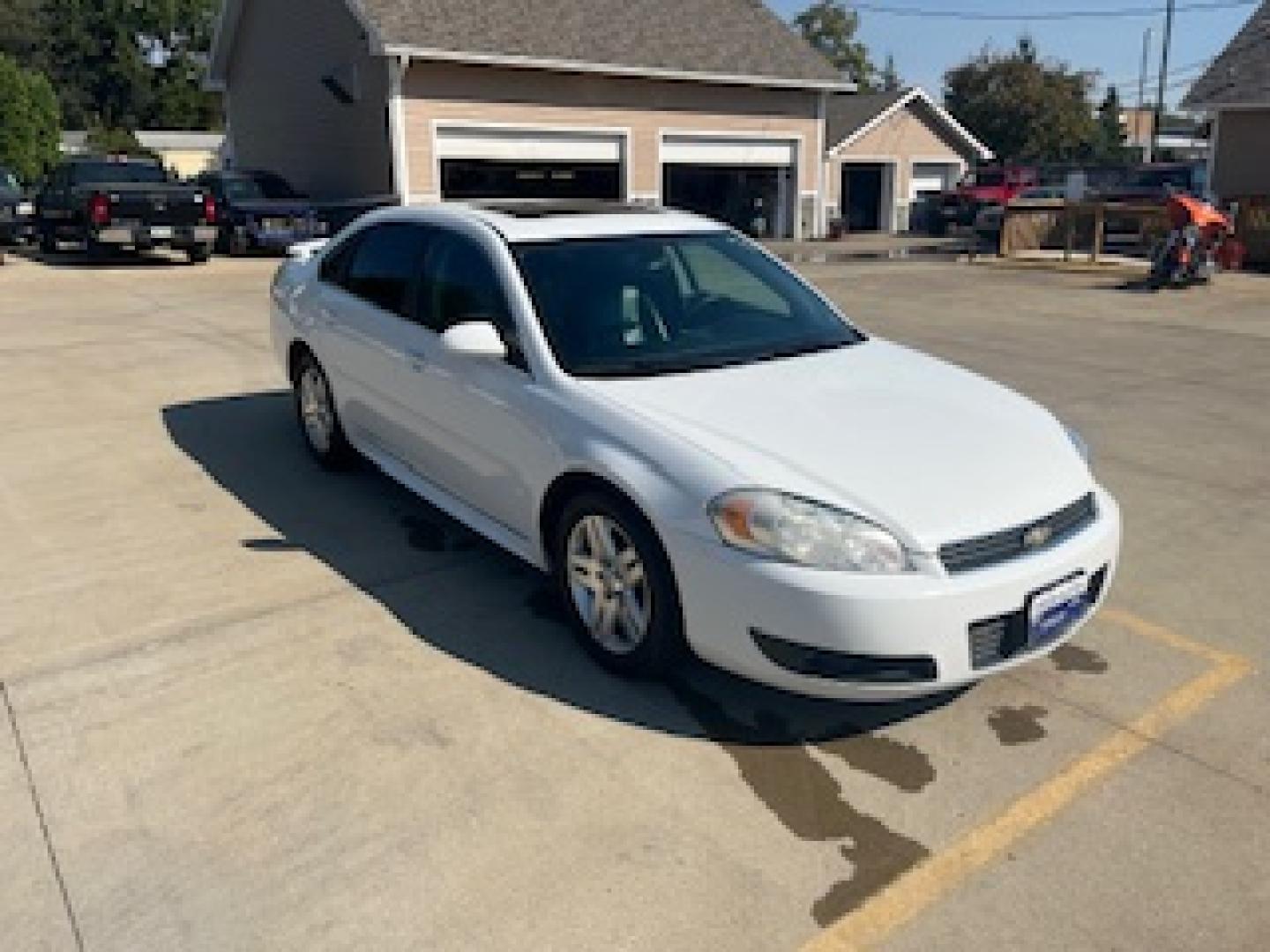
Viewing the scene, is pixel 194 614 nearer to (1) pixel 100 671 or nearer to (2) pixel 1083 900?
(1) pixel 100 671

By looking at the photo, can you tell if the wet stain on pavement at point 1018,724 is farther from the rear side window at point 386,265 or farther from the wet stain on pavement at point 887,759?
the rear side window at point 386,265

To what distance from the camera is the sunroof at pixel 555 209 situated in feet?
14.8

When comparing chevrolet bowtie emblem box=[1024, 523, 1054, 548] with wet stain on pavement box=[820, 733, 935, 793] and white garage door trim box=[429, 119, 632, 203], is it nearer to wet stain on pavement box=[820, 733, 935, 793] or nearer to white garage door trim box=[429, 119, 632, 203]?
wet stain on pavement box=[820, 733, 935, 793]

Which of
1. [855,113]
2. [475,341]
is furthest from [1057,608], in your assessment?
[855,113]

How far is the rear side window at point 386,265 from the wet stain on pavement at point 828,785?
7.57ft

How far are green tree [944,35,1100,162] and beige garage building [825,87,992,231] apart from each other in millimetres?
23051

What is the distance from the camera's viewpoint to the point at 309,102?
70.9 feet

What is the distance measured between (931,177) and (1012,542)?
31.2 m

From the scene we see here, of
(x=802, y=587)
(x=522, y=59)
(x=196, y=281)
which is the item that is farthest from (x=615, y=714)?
(x=522, y=59)

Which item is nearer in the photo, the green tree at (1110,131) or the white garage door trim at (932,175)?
the white garage door trim at (932,175)

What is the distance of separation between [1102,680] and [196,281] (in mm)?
14367

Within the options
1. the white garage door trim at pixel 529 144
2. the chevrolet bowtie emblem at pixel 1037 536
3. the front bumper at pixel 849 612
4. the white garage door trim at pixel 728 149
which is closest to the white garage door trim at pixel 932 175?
the white garage door trim at pixel 728 149

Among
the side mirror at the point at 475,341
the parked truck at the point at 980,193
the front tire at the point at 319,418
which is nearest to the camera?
the side mirror at the point at 475,341

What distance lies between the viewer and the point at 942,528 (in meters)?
2.96
